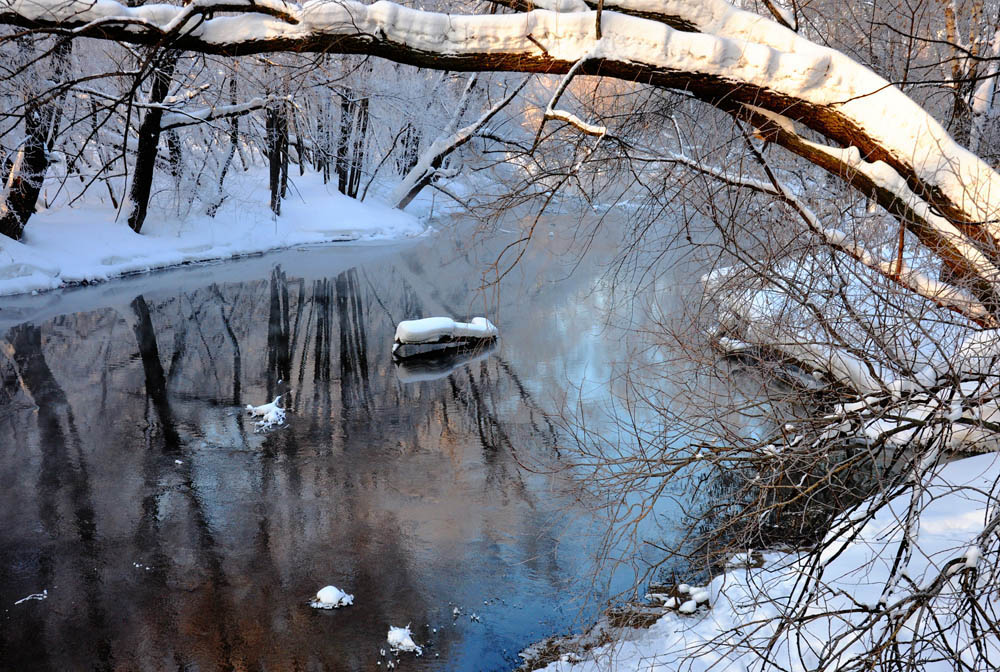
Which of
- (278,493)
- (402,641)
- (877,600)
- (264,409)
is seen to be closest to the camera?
(877,600)

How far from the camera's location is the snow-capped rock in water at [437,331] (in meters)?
13.6

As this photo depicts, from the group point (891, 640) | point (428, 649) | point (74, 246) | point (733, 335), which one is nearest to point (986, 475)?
point (733, 335)

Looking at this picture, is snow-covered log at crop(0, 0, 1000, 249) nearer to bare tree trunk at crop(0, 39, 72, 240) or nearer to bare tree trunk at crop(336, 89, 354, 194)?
bare tree trunk at crop(0, 39, 72, 240)

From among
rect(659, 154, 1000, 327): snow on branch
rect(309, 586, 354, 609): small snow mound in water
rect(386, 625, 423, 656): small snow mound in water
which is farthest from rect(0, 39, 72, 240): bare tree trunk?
rect(659, 154, 1000, 327): snow on branch

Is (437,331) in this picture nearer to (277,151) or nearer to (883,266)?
(883,266)

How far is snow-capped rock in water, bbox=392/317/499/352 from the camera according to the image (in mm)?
13594

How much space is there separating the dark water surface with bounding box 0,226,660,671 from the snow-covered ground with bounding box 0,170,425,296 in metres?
2.62

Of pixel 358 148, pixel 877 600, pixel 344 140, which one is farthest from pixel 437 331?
pixel 344 140

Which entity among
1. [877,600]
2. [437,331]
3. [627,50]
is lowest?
[437,331]

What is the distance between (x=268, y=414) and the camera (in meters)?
10.8

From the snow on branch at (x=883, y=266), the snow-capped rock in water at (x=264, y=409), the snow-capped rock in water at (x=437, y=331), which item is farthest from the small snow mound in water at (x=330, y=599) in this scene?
the snow-capped rock in water at (x=437, y=331)

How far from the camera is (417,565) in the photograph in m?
7.16

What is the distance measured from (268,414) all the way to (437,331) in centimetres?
360

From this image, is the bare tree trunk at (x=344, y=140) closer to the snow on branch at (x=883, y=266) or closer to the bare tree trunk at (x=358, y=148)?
the bare tree trunk at (x=358, y=148)
